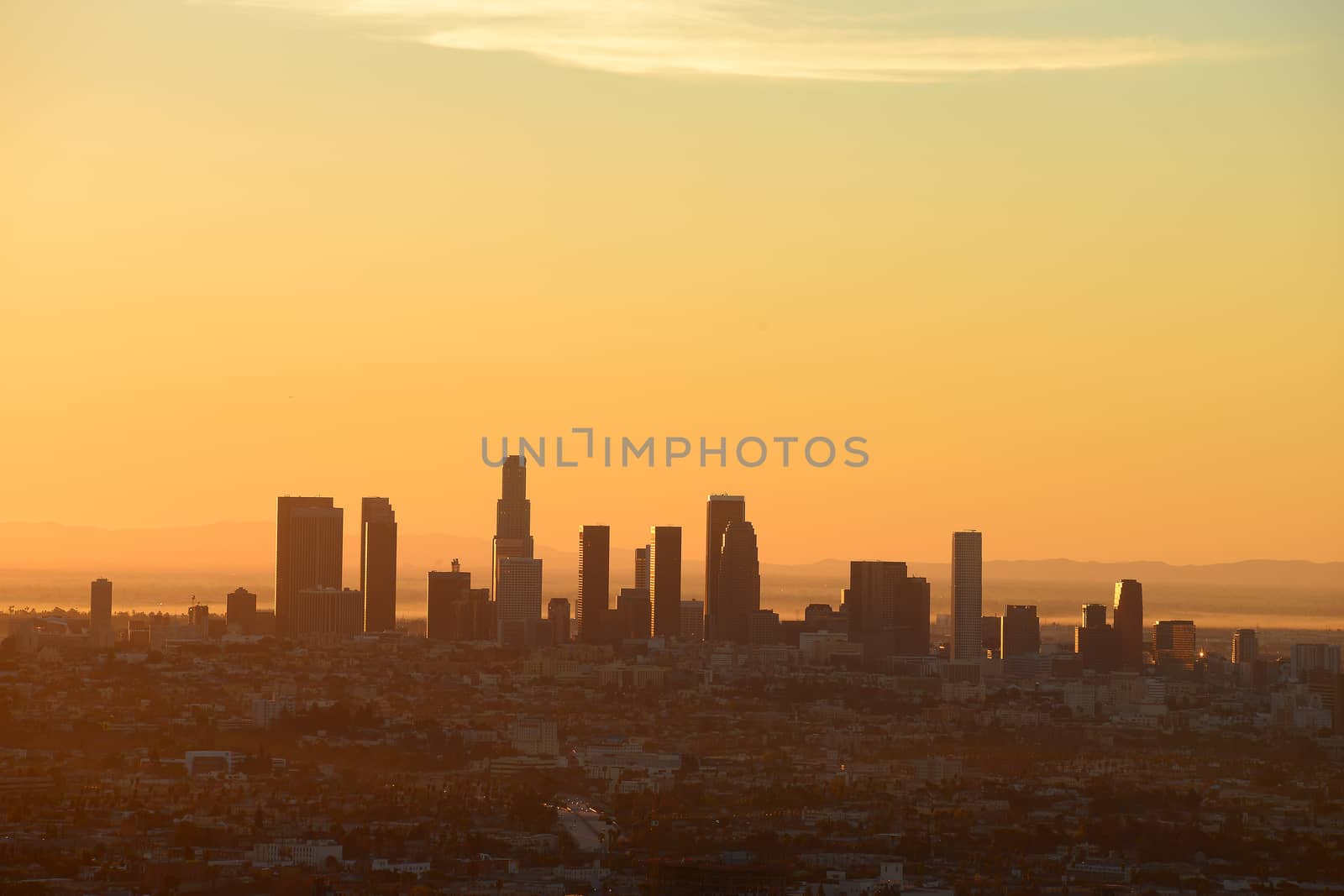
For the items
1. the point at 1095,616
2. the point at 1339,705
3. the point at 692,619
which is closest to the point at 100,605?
the point at 692,619

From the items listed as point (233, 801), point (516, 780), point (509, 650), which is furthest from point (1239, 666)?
point (233, 801)

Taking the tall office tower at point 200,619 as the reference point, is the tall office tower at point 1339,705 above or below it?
below

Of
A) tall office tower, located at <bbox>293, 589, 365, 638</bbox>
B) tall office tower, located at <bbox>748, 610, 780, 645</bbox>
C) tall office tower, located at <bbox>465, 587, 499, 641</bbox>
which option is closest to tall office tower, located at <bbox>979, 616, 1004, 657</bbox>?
tall office tower, located at <bbox>748, 610, 780, 645</bbox>

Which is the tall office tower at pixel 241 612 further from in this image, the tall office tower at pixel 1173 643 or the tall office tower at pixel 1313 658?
the tall office tower at pixel 1313 658

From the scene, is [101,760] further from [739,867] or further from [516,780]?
[739,867]

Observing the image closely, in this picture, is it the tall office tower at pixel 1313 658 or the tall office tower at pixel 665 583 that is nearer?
the tall office tower at pixel 1313 658

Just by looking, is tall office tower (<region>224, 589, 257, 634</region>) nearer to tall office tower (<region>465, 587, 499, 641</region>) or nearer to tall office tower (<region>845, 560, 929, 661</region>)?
tall office tower (<region>465, 587, 499, 641</region>)

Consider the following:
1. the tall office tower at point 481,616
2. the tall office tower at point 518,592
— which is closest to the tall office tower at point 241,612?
the tall office tower at point 481,616
